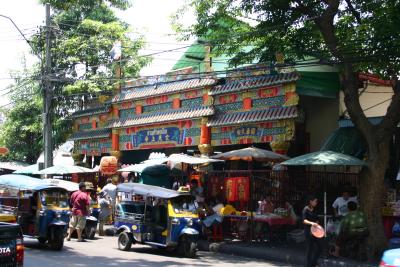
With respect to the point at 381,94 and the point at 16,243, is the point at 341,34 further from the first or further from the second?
the point at 16,243

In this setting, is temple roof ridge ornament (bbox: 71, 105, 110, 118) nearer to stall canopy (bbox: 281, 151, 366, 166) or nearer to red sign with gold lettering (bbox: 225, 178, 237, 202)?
red sign with gold lettering (bbox: 225, 178, 237, 202)

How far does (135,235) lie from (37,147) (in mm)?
21324

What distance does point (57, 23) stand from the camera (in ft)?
93.0

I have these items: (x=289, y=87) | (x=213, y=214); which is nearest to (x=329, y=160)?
(x=289, y=87)

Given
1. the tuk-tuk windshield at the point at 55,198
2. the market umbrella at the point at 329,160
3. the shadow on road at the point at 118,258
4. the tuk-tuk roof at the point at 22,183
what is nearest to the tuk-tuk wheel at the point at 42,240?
the shadow on road at the point at 118,258

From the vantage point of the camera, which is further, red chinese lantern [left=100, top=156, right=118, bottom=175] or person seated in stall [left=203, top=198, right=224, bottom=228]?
Result: red chinese lantern [left=100, top=156, right=118, bottom=175]

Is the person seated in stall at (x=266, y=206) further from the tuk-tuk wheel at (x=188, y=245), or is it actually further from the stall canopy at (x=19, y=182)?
the stall canopy at (x=19, y=182)

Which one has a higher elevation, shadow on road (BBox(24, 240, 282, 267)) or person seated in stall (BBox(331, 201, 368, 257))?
person seated in stall (BBox(331, 201, 368, 257))

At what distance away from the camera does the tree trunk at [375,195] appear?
13320mm

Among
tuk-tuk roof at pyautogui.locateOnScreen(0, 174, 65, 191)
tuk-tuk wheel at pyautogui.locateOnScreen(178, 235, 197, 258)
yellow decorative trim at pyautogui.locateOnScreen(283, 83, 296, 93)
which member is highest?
yellow decorative trim at pyautogui.locateOnScreen(283, 83, 296, 93)

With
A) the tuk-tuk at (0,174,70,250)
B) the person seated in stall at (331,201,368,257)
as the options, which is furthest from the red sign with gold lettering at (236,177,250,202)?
the tuk-tuk at (0,174,70,250)

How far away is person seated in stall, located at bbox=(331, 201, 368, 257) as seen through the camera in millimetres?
13180

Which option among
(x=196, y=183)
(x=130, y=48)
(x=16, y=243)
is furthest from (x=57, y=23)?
(x=16, y=243)

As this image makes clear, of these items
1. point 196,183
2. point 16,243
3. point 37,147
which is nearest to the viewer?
point 16,243
